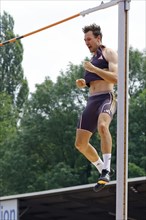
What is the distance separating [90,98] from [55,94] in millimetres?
35818

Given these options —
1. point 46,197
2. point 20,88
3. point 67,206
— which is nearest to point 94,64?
point 46,197

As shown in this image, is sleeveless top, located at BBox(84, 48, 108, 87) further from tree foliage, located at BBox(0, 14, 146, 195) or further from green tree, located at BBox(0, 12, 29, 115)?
green tree, located at BBox(0, 12, 29, 115)

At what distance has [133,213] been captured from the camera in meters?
22.5

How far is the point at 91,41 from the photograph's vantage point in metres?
7.28

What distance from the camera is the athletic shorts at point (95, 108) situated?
23.9 feet

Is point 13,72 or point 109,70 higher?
point 13,72

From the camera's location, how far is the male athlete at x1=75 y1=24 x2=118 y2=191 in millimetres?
7117

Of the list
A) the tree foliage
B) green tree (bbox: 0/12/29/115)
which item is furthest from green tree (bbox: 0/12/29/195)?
the tree foliage

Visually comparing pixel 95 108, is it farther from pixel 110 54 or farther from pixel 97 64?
pixel 110 54

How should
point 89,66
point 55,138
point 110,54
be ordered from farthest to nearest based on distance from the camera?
point 55,138
point 110,54
point 89,66

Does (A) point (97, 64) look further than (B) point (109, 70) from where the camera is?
Yes

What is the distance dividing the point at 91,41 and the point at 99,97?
483mm

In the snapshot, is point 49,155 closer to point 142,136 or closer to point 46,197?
point 142,136

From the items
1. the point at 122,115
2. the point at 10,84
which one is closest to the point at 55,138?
the point at 10,84
